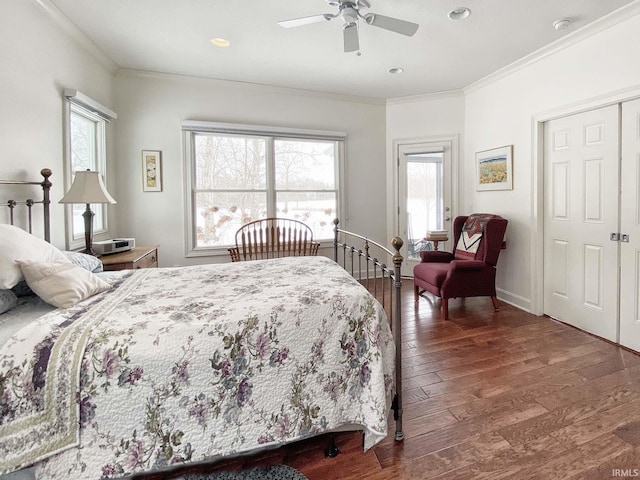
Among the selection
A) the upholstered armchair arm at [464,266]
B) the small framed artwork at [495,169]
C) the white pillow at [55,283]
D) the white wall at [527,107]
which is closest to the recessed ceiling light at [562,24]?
the white wall at [527,107]

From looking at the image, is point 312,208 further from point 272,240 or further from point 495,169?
point 495,169

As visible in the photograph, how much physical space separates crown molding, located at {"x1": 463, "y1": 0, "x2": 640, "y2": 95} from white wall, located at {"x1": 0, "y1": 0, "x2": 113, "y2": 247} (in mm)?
4241

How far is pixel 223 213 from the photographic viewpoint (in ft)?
13.7

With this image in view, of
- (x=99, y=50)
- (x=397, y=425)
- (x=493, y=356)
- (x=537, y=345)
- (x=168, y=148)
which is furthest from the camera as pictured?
(x=168, y=148)

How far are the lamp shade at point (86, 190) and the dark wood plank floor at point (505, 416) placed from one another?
7.17ft

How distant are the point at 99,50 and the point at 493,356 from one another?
448 cm

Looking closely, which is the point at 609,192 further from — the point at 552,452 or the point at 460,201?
the point at 552,452

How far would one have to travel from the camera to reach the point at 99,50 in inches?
127

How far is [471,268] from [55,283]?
327 centimetres

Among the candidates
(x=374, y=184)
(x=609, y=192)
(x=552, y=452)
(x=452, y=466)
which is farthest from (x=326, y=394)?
(x=374, y=184)

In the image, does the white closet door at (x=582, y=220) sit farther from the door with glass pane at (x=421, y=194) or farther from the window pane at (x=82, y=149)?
the window pane at (x=82, y=149)

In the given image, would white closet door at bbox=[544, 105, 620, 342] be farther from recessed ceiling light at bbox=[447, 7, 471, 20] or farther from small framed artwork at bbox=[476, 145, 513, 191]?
recessed ceiling light at bbox=[447, 7, 471, 20]

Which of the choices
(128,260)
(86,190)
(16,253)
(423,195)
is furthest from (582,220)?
(86,190)

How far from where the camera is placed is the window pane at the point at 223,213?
4109 mm
